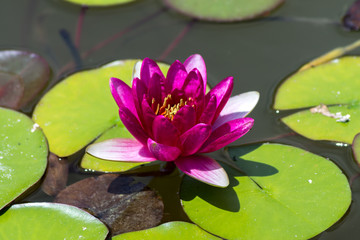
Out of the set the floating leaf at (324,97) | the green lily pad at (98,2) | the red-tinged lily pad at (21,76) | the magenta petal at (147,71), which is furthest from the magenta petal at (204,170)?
the green lily pad at (98,2)

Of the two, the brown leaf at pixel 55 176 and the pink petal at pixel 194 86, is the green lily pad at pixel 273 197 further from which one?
the brown leaf at pixel 55 176

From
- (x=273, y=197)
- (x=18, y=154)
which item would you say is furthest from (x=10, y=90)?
(x=273, y=197)

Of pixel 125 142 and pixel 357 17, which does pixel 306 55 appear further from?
pixel 125 142

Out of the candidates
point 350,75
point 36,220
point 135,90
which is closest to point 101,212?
point 36,220

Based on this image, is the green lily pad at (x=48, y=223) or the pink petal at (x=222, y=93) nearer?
the green lily pad at (x=48, y=223)

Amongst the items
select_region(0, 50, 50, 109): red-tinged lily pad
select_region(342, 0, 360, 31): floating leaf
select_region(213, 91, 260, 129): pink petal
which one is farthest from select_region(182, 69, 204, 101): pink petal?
select_region(342, 0, 360, 31): floating leaf

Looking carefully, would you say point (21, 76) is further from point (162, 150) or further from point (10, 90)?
point (162, 150)
